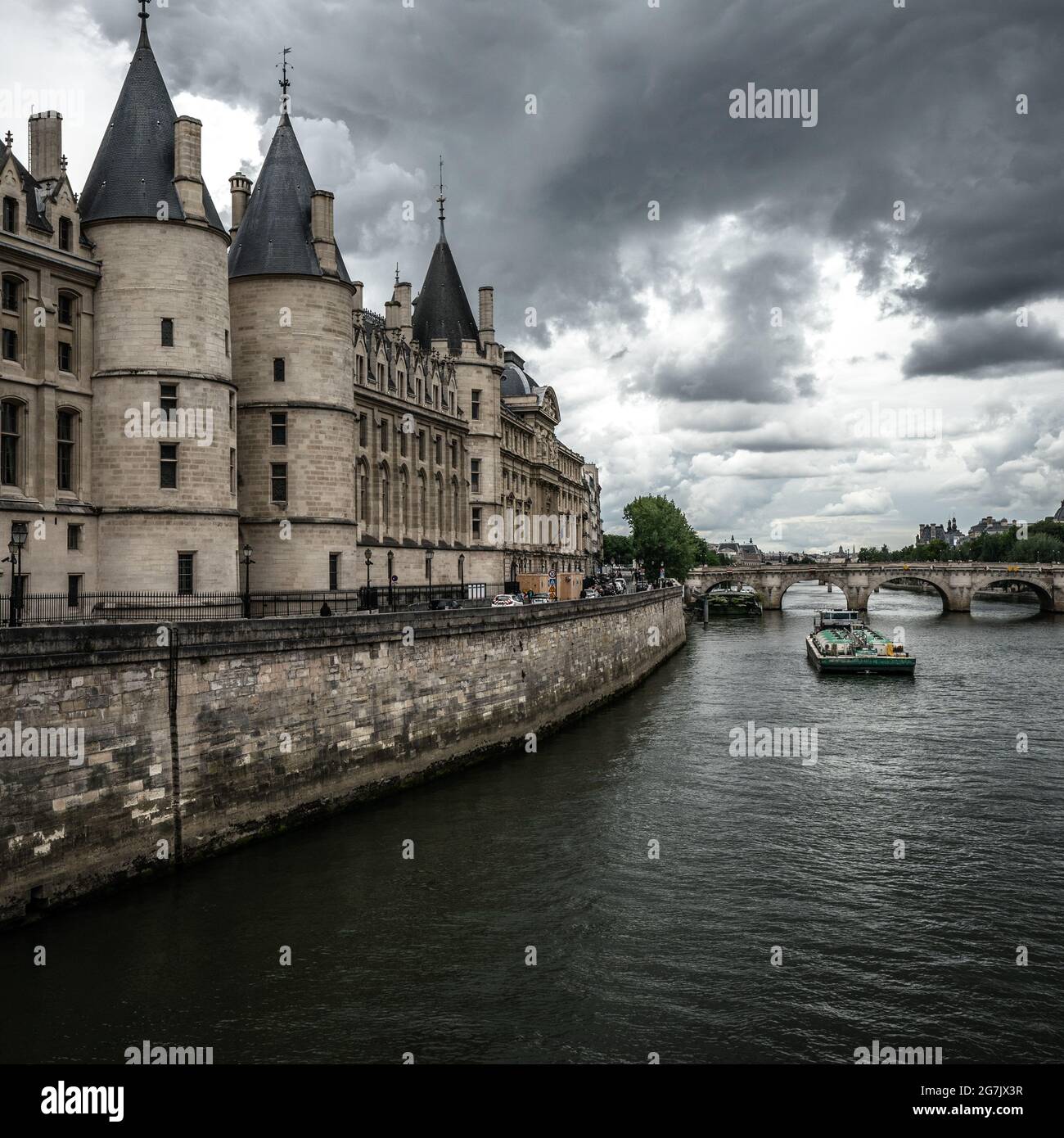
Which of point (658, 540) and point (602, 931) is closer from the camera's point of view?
point (602, 931)

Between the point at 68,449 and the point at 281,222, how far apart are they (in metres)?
12.3

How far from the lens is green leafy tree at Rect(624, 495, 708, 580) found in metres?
111

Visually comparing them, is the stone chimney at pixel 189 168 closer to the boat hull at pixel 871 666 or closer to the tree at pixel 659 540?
the boat hull at pixel 871 666

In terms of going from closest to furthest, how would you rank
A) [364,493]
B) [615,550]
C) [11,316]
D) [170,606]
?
1. [11,316]
2. [170,606]
3. [364,493]
4. [615,550]

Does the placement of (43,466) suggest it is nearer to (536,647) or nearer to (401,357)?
(536,647)

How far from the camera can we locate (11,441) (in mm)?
27391

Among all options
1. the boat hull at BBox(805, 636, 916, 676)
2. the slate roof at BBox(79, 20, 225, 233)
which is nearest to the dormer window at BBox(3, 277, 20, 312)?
the slate roof at BBox(79, 20, 225, 233)

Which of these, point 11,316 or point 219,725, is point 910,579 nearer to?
point 11,316

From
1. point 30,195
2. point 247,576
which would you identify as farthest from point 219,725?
point 30,195

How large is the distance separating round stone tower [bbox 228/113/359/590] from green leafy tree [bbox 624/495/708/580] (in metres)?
76.8

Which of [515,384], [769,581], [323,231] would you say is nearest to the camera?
[323,231]

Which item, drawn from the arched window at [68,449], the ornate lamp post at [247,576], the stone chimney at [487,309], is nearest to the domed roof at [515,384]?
the stone chimney at [487,309]

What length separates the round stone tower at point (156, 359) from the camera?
2959cm

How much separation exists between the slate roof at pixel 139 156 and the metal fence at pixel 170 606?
1122cm
